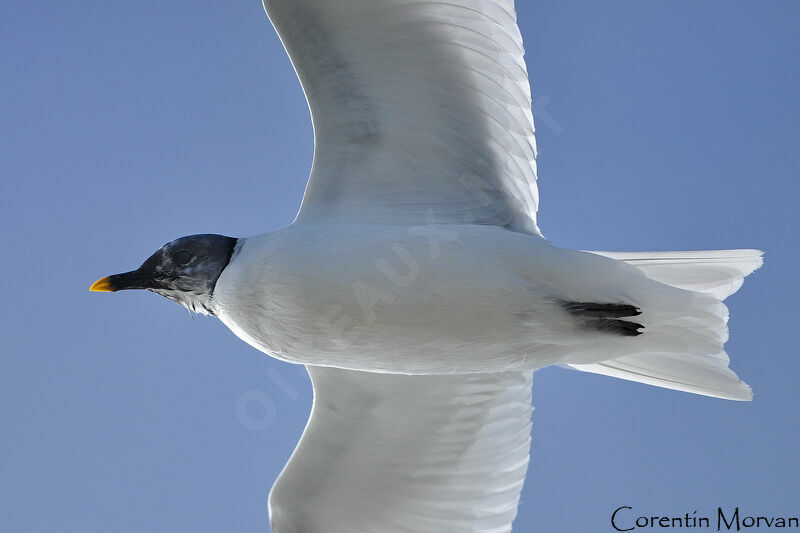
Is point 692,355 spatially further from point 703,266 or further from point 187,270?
point 187,270

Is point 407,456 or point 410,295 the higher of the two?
point 410,295

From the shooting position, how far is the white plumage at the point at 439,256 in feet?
13.9

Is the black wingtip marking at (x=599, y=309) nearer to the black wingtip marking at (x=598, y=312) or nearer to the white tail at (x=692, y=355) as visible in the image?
the black wingtip marking at (x=598, y=312)

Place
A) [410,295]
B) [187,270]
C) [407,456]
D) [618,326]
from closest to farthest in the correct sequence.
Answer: [410,295] < [618,326] < [187,270] < [407,456]

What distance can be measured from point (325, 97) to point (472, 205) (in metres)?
0.99

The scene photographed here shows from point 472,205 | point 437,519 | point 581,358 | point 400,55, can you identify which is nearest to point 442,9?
point 400,55

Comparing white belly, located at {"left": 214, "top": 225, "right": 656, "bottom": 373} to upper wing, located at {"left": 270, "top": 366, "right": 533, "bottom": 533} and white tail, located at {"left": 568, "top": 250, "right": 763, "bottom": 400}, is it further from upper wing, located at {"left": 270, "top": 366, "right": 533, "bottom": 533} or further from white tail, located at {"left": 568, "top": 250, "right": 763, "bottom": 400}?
upper wing, located at {"left": 270, "top": 366, "right": 533, "bottom": 533}

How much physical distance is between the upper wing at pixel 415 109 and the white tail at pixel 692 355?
0.72 meters

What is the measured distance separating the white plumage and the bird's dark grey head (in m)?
0.10

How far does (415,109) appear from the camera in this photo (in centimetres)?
459

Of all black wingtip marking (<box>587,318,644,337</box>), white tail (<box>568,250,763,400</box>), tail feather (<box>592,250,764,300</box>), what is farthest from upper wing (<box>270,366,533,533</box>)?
tail feather (<box>592,250,764,300</box>)

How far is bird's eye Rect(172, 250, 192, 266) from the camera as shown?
15.0 ft

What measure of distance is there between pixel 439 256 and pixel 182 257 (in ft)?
4.62

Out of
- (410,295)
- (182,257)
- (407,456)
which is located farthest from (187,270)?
(407,456)
